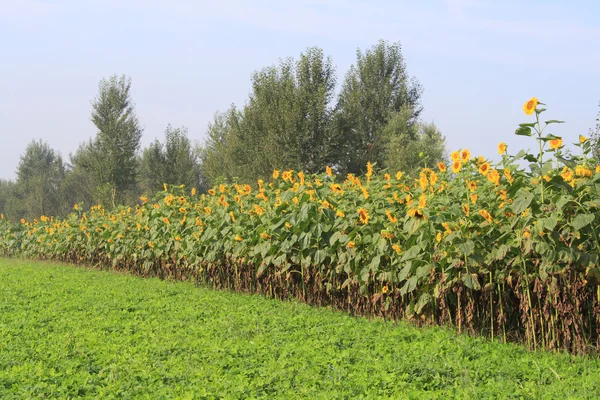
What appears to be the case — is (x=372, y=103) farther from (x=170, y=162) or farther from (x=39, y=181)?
(x=39, y=181)

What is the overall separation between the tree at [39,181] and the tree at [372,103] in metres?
23.1

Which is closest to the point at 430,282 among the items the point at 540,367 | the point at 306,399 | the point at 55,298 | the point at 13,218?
the point at 540,367

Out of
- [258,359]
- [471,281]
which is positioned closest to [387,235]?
[471,281]

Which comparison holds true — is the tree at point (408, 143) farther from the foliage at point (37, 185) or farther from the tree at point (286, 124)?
the foliage at point (37, 185)

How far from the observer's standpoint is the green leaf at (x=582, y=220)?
14.7ft

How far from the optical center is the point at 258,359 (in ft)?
15.0

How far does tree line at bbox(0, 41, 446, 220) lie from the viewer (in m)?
28.8

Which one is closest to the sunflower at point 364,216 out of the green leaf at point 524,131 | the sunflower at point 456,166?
the sunflower at point 456,166

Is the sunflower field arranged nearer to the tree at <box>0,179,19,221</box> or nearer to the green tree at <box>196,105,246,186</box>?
the green tree at <box>196,105,246,186</box>

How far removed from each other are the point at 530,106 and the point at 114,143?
32.8 meters

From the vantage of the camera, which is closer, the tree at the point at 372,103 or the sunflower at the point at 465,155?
A: the sunflower at the point at 465,155

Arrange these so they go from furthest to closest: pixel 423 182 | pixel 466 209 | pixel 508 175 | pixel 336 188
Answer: pixel 336 188
pixel 423 182
pixel 466 209
pixel 508 175

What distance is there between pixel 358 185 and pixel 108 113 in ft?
103

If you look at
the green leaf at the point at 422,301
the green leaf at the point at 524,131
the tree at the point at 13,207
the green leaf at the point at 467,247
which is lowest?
the green leaf at the point at 422,301
